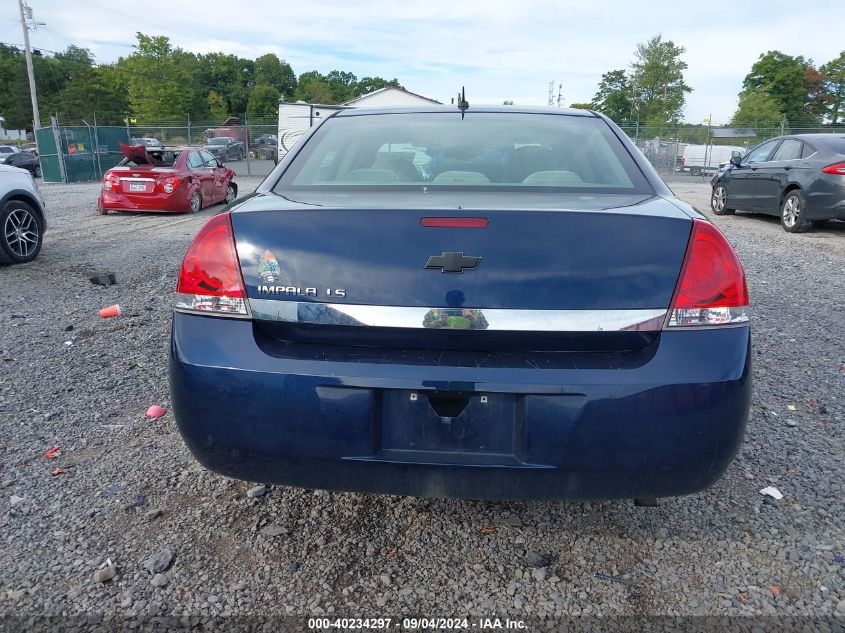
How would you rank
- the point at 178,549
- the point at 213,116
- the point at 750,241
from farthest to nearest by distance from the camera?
the point at 213,116 → the point at 750,241 → the point at 178,549

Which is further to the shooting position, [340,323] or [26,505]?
[26,505]

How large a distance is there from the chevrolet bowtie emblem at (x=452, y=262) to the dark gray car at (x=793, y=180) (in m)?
9.79

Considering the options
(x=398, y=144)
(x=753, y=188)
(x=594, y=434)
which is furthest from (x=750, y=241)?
(x=594, y=434)

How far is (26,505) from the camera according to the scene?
101 inches

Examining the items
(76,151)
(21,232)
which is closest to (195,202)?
(21,232)

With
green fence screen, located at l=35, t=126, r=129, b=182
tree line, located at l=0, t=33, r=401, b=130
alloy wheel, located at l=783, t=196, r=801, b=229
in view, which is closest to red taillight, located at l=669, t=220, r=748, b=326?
alloy wheel, located at l=783, t=196, r=801, b=229

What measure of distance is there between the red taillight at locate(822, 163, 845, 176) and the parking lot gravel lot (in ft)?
23.4

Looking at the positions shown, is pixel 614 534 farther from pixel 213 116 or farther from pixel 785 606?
pixel 213 116

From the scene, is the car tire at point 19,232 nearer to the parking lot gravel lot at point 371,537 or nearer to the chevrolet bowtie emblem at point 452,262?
the parking lot gravel lot at point 371,537

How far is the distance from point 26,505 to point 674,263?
8.62 feet

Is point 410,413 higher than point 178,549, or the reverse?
point 410,413

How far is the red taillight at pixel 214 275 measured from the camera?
6.48ft

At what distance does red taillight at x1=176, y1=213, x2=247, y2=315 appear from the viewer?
77.8 inches

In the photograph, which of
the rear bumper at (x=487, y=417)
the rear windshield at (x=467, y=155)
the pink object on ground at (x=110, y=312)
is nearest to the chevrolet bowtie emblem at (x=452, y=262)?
the rear bumper at (x=487, y=417)
